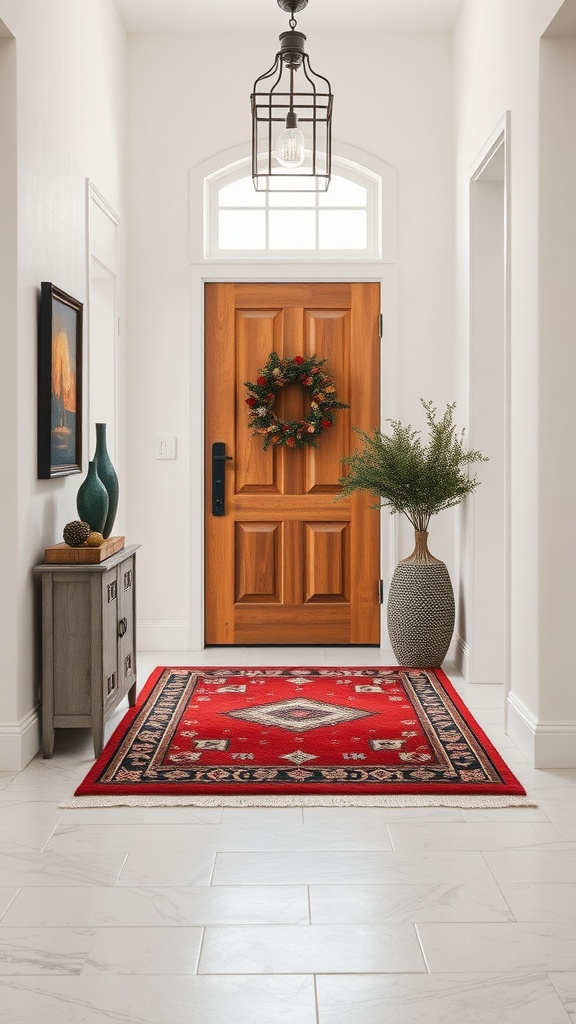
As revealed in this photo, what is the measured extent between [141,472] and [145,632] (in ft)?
2.94

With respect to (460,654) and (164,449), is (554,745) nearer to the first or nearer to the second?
(460,654)

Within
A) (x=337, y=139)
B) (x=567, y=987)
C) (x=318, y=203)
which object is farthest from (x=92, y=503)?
(x=337, y=139)

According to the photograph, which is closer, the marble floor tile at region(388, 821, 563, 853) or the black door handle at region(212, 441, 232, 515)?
the marble floor tile at region(388, 821, 563, 853)

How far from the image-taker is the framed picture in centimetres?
369

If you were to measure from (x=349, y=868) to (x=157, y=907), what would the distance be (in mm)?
529

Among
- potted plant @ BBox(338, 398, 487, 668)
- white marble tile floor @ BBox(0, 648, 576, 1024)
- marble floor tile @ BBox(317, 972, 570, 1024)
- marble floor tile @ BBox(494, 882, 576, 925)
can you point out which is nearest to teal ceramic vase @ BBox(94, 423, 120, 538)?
white marble tile floor @ BBox(0, 648, 576, 1024)

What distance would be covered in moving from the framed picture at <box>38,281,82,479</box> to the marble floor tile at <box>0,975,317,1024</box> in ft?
6.71

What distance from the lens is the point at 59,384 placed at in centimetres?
389

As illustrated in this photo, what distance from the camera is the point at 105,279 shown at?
5297 mm

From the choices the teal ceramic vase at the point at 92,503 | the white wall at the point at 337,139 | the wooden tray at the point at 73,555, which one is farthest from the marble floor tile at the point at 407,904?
the white wall at the point at 337,139

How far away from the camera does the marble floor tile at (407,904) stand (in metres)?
2.35

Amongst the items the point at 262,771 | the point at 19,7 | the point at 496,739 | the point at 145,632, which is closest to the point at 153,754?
the point at 262,771

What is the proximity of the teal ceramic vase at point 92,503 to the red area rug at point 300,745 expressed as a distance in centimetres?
82

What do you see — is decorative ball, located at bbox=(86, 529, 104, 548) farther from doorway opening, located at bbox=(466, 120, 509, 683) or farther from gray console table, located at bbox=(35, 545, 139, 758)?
doorway opening, located at bbox=(466, 120, 509, 683)
